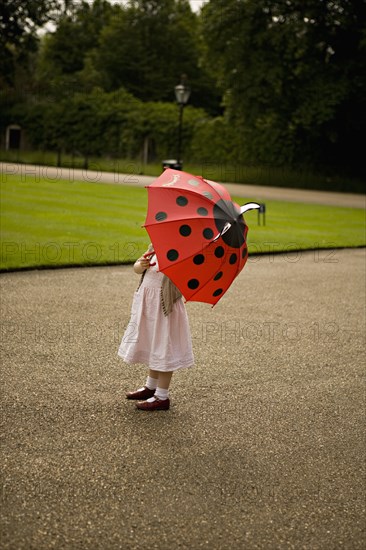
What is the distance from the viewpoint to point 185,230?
4297 millimetres

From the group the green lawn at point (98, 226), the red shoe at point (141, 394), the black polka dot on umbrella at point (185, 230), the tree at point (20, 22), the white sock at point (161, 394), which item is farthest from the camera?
the tree at point (20, 22)

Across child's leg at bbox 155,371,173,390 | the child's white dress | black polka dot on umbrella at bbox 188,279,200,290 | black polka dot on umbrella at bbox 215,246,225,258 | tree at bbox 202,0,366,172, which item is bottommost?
child's leg at bbox 155,371,173,390

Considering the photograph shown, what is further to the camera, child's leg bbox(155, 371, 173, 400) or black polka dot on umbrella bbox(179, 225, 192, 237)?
child's leg bbox(155, 371, 173, 400)

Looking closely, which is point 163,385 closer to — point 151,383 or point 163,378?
point 163,378

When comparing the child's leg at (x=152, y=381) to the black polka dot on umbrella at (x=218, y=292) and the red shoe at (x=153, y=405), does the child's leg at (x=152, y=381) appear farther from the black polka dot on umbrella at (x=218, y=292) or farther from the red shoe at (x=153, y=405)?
the black polka dot on umbrella at (x=218, y=292)

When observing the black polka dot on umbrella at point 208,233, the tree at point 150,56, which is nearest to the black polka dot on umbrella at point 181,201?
the black polka dot on umbrella at point 208,233

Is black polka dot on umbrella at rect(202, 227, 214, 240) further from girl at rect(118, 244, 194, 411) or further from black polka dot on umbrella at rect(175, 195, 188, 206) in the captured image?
girl at rect(118, 244, 194, 411)

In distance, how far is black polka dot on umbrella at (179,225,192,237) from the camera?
4285 mm

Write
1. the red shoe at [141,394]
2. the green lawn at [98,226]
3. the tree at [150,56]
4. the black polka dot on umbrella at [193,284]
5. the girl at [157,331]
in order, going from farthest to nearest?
the tree at [150,56], the green lawn at [98,226], the red shoe at [141,394], the girl at [157,331], the black polka dot on umbrella at [193,284]

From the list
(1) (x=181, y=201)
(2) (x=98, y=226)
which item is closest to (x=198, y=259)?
(1) (x=181, y=201)

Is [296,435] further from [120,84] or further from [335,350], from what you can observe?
[120,84]

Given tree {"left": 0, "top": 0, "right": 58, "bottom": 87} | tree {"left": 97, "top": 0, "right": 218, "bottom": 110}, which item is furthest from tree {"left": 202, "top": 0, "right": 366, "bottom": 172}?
tree {"left": 97, "top": 0, "right": 218, "bottom": 110}

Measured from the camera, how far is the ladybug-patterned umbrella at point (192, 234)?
4.30 meters

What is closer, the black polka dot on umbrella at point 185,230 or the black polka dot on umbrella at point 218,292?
the black polka dot on umbrella at point 185,230
